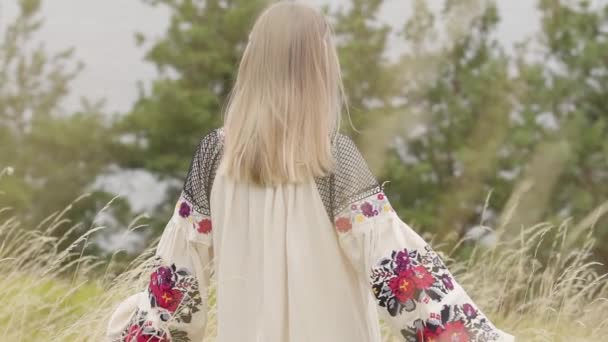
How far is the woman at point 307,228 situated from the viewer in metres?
2.16

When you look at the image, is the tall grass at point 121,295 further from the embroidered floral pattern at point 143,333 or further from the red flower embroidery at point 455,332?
the red flower embroidery at point 455,332

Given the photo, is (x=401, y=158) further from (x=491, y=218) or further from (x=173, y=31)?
(x=173, y=31)

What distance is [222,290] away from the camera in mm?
2305

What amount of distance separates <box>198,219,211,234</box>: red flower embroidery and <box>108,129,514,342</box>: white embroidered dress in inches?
3.5

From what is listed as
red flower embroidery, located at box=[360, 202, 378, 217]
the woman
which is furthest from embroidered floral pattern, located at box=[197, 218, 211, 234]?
red flower embroidery, located at box=[360, 202, 378, 217]

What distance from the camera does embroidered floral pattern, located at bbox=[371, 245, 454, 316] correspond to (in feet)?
7.06

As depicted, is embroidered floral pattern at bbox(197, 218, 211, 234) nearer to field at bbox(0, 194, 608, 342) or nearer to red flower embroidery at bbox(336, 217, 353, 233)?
red flower embroidery at bbox(336, 217, 353, 233)

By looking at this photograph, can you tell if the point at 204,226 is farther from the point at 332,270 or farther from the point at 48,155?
the point at 48,155

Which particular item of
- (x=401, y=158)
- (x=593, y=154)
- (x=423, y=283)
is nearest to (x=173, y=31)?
(x=401, y=158)

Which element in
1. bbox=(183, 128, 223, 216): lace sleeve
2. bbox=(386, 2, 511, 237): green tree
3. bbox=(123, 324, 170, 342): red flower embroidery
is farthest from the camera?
bbox=(386, 2, 511, 237): green tree

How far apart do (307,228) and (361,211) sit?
14 centimetres

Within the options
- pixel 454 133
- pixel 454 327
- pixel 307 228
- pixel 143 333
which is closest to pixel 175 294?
pixel 143 333

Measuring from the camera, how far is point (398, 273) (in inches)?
84.9

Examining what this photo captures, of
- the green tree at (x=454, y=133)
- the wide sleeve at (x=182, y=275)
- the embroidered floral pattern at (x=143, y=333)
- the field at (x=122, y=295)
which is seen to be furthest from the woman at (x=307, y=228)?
the green tree at (x=454, y=133)
